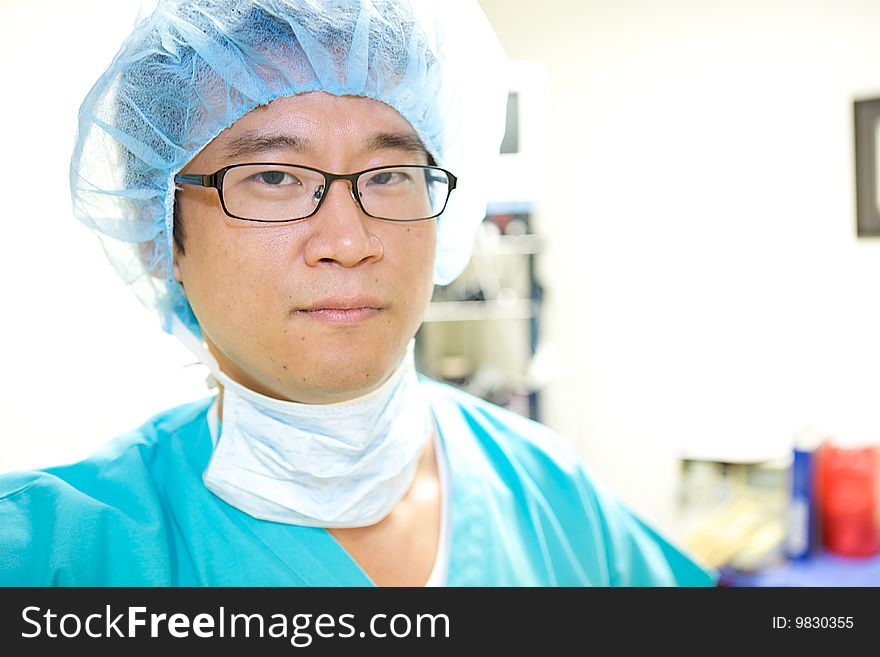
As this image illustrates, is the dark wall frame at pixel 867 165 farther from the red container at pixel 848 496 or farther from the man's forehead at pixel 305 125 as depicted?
the man's forehead at pixel 305 125

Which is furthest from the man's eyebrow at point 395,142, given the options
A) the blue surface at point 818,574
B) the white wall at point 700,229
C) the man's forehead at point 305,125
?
the blue surface at point 818,574

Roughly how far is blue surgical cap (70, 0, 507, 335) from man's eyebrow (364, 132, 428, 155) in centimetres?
2

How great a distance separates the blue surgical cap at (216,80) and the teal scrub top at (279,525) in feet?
0.67

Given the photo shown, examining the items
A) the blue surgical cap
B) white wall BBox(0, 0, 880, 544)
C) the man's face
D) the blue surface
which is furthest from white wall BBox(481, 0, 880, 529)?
the man's face

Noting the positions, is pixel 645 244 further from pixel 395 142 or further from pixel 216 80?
pixel 216 80

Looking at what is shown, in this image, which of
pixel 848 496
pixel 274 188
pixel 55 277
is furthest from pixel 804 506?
pixel 55 277

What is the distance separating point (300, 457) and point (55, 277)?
12.6 inches

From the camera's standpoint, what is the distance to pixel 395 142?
0.69 meters

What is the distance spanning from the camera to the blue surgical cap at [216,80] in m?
0.64

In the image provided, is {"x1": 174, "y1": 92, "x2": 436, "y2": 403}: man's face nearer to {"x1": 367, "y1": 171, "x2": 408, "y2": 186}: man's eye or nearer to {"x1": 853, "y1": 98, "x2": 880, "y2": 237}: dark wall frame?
{"x1": 367, "y1": 171, "x2": 408, "y2": 186}: man's eye

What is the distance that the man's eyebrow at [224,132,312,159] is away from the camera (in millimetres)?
636

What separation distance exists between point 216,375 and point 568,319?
1.13 metres
